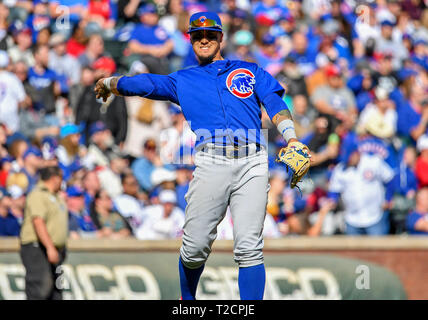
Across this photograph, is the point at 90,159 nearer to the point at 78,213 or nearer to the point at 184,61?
the point at 78,213

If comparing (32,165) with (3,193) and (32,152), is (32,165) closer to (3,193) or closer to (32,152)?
(32,152)

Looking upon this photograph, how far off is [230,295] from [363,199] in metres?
2.97

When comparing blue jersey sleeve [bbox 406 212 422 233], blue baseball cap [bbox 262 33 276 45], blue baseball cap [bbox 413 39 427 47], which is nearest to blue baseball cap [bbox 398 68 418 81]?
blue baseball cap [bbox 413 39 427 47]

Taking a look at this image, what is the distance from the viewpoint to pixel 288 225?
1123 centimetres

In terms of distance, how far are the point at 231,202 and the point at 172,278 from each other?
3576mm

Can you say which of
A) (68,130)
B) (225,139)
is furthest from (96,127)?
(225,139)

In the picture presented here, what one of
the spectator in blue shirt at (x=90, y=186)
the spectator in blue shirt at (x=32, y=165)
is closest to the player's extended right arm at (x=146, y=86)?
the spectator in blue shirt at (x=90, y=186)

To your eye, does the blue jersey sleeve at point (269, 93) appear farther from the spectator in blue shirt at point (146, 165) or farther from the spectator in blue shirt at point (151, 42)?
the spectator in blue shirt at point (151, 42)

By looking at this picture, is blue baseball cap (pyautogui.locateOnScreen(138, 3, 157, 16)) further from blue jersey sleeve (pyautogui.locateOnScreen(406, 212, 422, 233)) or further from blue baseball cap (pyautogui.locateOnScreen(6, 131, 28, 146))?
blue jersey sleeve (pyautogui.locateOnScreen(406, 212, 422, 233))

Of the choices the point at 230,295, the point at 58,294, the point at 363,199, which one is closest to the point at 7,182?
the point at 58,294

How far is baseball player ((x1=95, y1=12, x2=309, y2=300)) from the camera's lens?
19.4 feet

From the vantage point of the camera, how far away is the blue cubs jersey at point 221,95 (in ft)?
19.7

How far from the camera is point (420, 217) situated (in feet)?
36.5

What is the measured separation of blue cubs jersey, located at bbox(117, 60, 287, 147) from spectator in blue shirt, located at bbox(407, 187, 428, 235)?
5.49m
